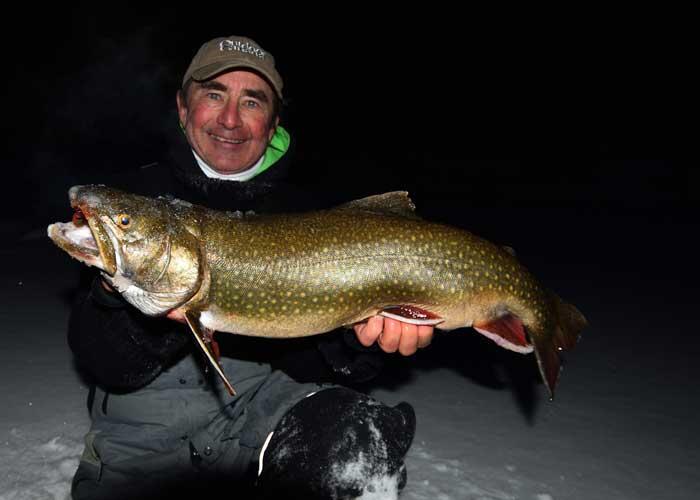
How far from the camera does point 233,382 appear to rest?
2914 mm

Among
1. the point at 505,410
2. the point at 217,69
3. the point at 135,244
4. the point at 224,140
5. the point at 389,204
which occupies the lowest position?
the point at 505,410

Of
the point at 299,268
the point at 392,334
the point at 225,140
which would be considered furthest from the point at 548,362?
the point at 225,140

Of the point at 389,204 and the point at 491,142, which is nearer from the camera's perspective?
the point at 389,204

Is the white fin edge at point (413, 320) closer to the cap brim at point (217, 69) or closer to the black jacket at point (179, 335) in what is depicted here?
the black jacket at point (179, 335)

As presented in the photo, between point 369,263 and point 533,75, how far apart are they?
1660 inches

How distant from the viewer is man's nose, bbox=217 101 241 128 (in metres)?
3.11

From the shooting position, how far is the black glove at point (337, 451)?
239cm

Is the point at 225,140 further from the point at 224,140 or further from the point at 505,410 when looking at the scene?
the point at 505,410

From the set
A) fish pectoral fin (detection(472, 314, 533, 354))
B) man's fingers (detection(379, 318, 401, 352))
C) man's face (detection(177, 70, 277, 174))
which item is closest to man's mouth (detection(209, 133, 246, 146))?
man's face (detection(177, 70, 277, 174))

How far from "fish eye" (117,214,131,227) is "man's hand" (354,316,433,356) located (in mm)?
1183

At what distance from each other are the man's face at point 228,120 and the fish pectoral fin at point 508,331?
1722 mm

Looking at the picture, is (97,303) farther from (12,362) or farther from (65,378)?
(12,362)

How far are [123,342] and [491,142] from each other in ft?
93.2

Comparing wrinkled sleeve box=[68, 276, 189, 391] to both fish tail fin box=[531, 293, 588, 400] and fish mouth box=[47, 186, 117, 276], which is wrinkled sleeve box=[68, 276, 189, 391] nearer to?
fish mouth box=[47, 186, 117, 276]
